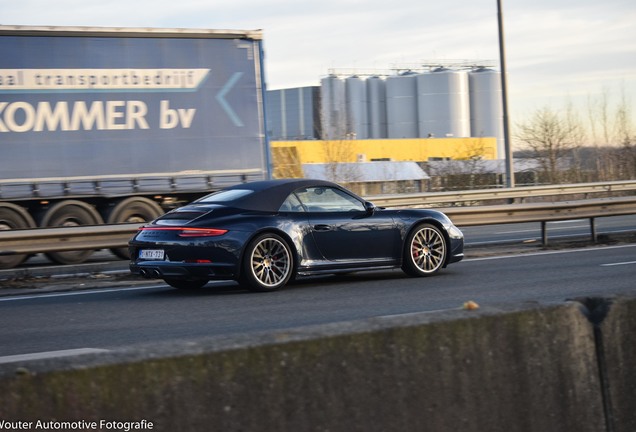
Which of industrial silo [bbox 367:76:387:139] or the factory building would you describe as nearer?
the factory building

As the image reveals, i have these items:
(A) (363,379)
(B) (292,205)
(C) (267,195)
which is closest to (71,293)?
(C) (267,195)

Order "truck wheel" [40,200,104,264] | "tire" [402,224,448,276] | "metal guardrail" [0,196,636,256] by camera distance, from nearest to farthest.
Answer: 1. "tire" [402,224,448,276]
2. "metal guardrail" [0,196,636,256]
3. "truck wheel" [40,200,104,264]

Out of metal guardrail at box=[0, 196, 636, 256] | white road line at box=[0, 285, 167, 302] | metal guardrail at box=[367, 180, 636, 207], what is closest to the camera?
white road line at box=[0, 285, 167, 302]

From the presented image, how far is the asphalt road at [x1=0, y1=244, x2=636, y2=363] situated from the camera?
25.0 ft

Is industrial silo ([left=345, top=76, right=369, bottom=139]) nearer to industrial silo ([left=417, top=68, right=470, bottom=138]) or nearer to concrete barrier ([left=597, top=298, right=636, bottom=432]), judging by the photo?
industrial silo ([left=417, top=68, right=470, bottom=138])

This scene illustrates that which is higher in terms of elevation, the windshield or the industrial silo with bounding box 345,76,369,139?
the industrial silo with bounding box 345,76,369,139

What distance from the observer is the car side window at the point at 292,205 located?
1020cm

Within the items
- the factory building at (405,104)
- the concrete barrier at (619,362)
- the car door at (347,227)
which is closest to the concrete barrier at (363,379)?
the concrete barrier at (619,362)

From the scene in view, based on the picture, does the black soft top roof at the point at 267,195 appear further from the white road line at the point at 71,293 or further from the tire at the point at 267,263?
the white road line at the point at 71,293

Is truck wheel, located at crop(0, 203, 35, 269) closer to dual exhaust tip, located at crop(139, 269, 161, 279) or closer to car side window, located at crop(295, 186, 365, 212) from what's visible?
dual exhaust tip, located at crop(139, 269, 161, 279)

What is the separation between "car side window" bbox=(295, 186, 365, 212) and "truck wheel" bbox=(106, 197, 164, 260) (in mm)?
8354

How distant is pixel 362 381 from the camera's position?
3377 mm

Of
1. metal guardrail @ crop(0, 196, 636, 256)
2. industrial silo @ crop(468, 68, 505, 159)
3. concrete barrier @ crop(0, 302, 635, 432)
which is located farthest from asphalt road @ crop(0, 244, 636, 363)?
industrial silo @ crop(468, 68, 505, 159)

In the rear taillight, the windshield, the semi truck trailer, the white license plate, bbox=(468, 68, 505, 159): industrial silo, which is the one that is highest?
bbox=(468, 68, 505, 159): industrial silo
